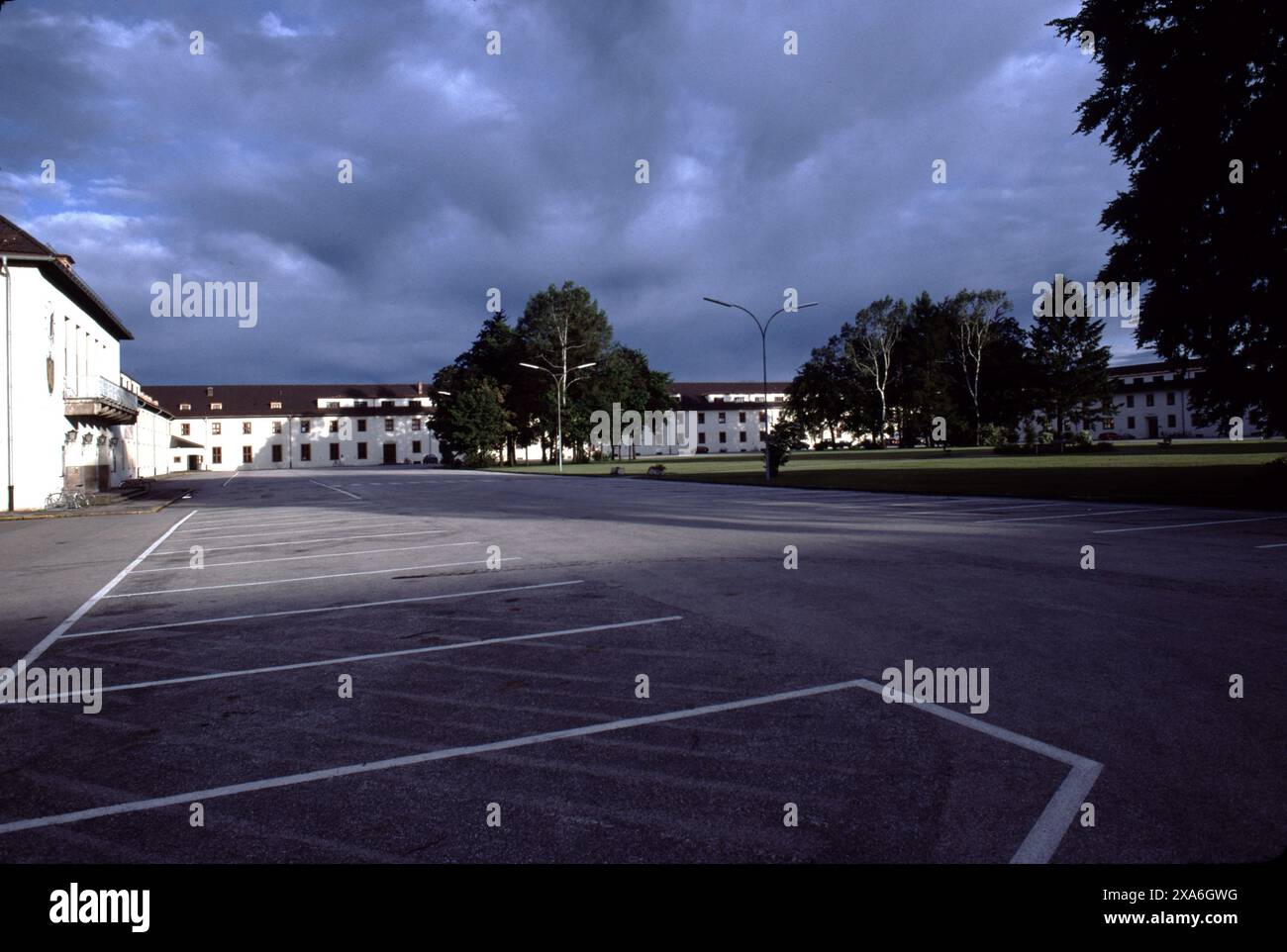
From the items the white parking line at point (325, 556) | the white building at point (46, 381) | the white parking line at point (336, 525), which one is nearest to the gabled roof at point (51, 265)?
the white building at point (46, 381)

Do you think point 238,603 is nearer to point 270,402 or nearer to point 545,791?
point 545,791

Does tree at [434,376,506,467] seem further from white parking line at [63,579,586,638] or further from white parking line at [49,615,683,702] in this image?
white parking line at [49,615,683,702]

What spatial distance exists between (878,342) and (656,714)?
87.9 meters

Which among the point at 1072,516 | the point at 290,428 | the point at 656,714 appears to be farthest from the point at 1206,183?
the point at 290,428

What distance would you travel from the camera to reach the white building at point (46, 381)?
24.9 meters

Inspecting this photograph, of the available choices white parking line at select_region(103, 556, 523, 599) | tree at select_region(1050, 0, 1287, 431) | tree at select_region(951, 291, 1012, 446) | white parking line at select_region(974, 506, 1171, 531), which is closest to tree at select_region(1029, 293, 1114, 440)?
tree at select_region(951, 291, 1012, 446)

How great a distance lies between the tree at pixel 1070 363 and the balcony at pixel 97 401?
6300 centimetres

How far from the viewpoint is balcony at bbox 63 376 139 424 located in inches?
1107

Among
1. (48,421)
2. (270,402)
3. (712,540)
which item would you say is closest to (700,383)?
(270,402)

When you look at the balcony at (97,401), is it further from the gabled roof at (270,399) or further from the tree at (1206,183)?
the gabled roof at (270,399)

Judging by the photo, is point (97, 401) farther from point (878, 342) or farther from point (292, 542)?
point (878, 342)

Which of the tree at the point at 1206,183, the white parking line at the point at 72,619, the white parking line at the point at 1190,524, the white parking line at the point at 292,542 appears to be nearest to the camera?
the white parking line at the point at 72,619
